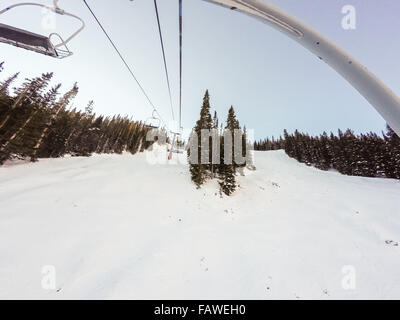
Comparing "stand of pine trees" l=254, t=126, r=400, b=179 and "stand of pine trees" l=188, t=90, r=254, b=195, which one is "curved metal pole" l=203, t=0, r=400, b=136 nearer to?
"stand of pine trees" l=188, t=90, r=254, b=195

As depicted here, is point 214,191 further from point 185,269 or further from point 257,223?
point 185,269

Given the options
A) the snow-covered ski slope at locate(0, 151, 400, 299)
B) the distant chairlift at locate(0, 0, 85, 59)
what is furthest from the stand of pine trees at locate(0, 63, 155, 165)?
the distant chairlift at locate(0, 0, 85, 59)

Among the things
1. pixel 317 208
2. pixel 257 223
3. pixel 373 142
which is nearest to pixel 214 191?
pixel 257 223

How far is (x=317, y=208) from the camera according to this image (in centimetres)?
1284

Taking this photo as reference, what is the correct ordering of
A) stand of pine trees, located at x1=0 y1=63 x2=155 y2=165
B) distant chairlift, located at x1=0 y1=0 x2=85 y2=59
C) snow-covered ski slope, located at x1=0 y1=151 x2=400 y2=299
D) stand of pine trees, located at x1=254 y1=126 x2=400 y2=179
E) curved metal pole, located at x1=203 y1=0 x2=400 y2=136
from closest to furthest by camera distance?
curved metal pole, located at x1=203 y1=0 x2=400 y2=136 < distant chairlift, located at x1=0 y1=0 x2=85 y2=59 < snow-covered ski slope, located at x1=0 y1=151 x2=400 y2=299 < stand of pine trees, located at x1=0 y1=63 x2=155 y2=165 < stand of pine trees, located at x1=254 y1=126 x2=400 y2=179

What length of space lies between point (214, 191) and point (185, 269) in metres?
10.0

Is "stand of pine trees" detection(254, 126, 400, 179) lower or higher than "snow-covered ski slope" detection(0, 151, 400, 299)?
higher

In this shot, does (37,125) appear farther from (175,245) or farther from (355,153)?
(355,153)

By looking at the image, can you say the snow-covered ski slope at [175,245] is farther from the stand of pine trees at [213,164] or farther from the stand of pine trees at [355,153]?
the stand of pine trees at [355,153]

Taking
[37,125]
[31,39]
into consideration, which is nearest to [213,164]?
[31,39]

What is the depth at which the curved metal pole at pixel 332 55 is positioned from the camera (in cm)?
144

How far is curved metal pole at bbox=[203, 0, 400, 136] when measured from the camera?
1.44m

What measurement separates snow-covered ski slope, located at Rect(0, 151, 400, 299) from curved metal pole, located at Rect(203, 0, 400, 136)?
588 centimetres

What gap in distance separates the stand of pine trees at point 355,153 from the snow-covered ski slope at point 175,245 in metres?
23.3
